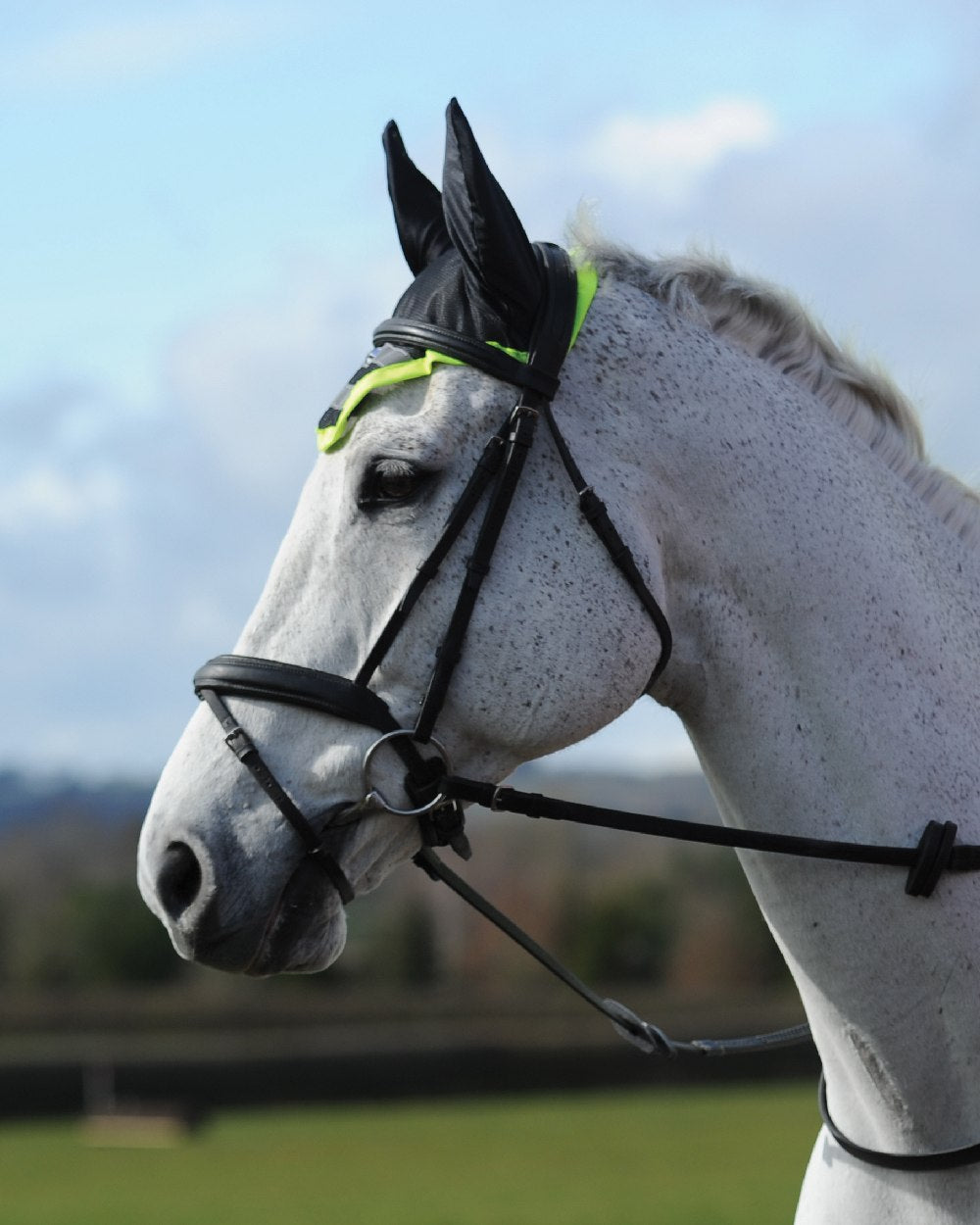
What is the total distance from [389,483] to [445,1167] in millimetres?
19549

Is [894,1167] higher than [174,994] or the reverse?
higher

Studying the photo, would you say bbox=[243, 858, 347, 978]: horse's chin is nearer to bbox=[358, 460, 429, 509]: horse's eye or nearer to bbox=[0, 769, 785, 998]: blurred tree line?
bbox=[358, 460, 429, 509]: horse's eye

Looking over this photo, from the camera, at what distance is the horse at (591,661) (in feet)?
10.3

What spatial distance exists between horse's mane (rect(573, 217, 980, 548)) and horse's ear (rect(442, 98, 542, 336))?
0.33 m

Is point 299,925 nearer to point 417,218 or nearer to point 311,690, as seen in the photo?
point 311,690

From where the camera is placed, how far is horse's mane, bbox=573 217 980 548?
11.7 ft

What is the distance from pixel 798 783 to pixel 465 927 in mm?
59859

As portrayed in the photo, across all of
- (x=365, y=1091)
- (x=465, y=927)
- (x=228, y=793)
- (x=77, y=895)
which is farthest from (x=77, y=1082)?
(x=465, y=927)

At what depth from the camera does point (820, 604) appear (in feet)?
10.8

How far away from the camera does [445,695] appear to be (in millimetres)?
3141

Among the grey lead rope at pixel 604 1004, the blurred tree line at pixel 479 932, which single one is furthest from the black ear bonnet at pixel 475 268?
the blurred tree line at pixel 479 932

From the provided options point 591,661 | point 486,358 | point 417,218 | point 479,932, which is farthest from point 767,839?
point 479,932

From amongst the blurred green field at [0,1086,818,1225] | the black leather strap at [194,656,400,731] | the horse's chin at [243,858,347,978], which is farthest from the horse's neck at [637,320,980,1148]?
the blurred green field at [0,1086,818,1225]

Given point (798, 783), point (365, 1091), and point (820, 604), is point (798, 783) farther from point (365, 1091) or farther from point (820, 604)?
point (365, 1091)
